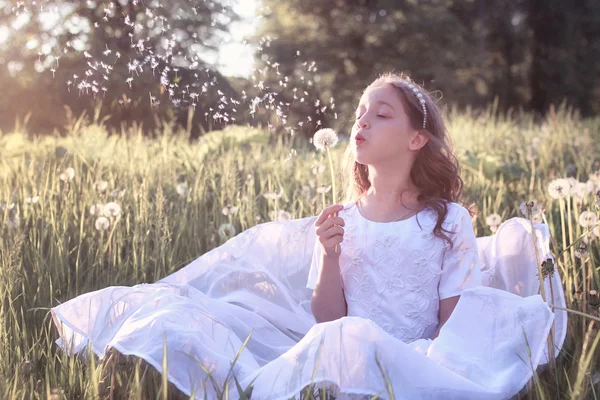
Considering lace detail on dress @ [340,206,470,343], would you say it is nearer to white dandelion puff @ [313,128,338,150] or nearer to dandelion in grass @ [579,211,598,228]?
white dandelion puff @ [313,128,338,150]

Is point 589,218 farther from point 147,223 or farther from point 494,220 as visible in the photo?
point 147,223

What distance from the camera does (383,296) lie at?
2.00m

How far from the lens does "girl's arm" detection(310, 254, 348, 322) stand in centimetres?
198

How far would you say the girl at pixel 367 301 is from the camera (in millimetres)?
1386

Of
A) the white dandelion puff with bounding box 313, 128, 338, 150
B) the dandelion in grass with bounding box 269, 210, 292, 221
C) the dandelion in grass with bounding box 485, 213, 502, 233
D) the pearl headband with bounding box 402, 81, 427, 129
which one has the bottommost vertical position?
the dandelion in grass with bounding box 269, 210, 292, 221

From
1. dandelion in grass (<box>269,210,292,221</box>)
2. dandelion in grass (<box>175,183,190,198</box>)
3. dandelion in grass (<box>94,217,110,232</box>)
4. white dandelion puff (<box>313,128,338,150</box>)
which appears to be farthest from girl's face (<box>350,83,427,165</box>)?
dandelion in grass (<box>175,183,190,198</box>)

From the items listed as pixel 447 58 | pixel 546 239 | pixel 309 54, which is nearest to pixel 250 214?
pixel 546 239

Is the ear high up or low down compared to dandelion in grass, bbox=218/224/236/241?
up

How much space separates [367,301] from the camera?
2020 mm

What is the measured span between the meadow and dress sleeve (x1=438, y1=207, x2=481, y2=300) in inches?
9.0

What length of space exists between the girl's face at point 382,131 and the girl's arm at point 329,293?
328mm

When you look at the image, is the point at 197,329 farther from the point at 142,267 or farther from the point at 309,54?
the point at 309,54

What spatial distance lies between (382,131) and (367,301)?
53 centimetres

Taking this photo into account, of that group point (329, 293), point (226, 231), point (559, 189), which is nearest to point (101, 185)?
point (226, 231)
